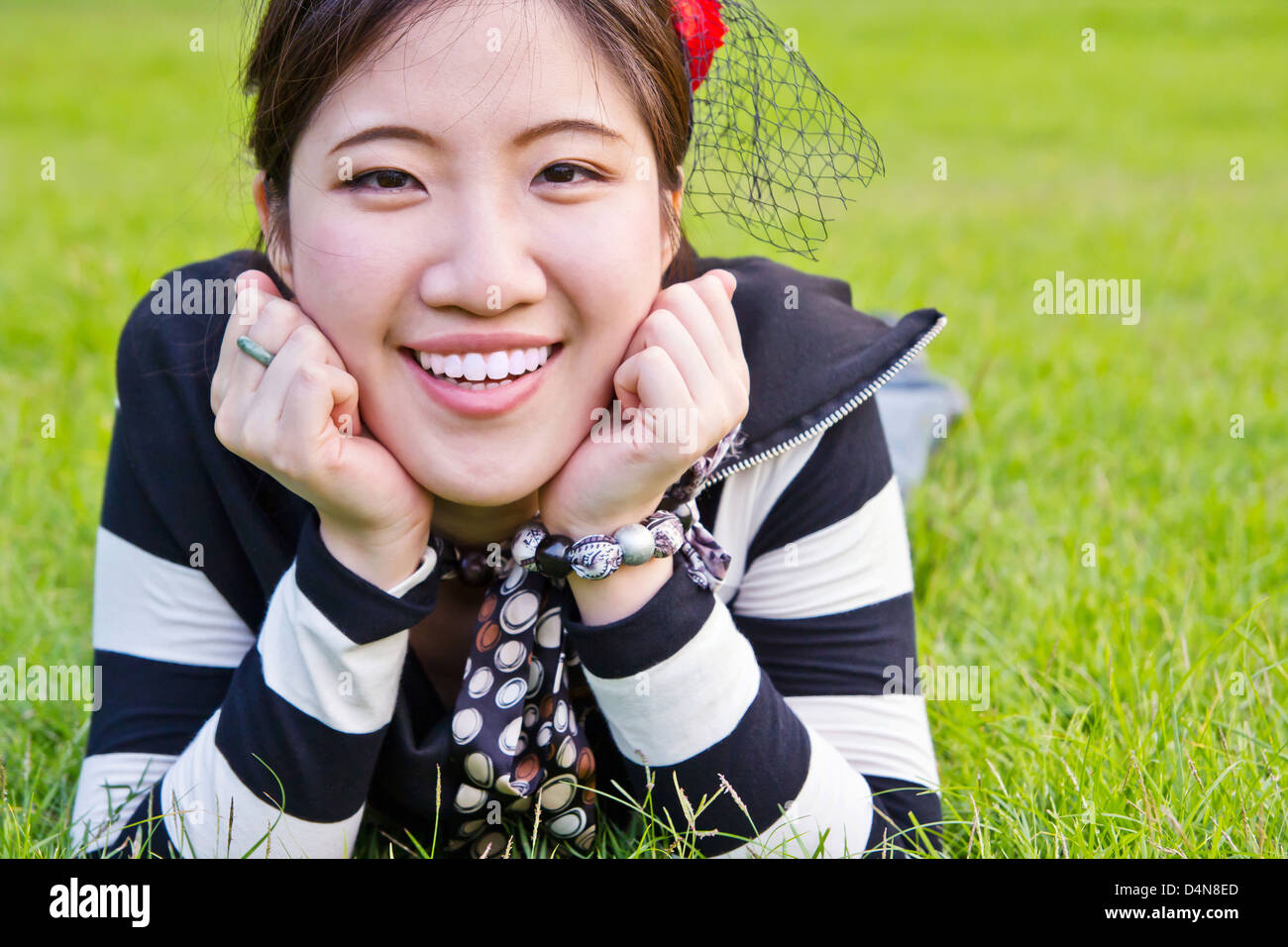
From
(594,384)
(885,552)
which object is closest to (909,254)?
(885,552)

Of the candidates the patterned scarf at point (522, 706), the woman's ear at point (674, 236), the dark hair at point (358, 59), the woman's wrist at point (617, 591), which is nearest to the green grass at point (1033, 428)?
the patterned scarf at point (522, 706)

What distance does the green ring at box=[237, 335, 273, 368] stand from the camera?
1.77m

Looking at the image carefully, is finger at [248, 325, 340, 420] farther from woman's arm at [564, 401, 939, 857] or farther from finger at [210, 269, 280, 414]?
woman's arm at [564, 401, 939, 857]

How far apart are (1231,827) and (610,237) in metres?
1.34

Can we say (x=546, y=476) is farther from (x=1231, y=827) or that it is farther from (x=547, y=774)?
(x=1231, y=827)

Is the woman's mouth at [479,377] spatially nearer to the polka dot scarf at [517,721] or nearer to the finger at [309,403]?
the finger at [309,403]

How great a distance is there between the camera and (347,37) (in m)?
1.72

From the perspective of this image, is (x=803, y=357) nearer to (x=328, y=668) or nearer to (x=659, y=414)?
(x=659, y=414)

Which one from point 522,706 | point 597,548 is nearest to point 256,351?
point 597,548

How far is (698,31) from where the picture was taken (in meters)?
1.99

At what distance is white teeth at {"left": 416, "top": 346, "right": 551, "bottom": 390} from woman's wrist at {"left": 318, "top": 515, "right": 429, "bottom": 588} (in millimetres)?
241

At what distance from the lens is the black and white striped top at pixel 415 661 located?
1.81 m

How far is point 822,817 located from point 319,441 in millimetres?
929

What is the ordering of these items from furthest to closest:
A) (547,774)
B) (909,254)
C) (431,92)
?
(909,254) < (547,774) < (431,92)
